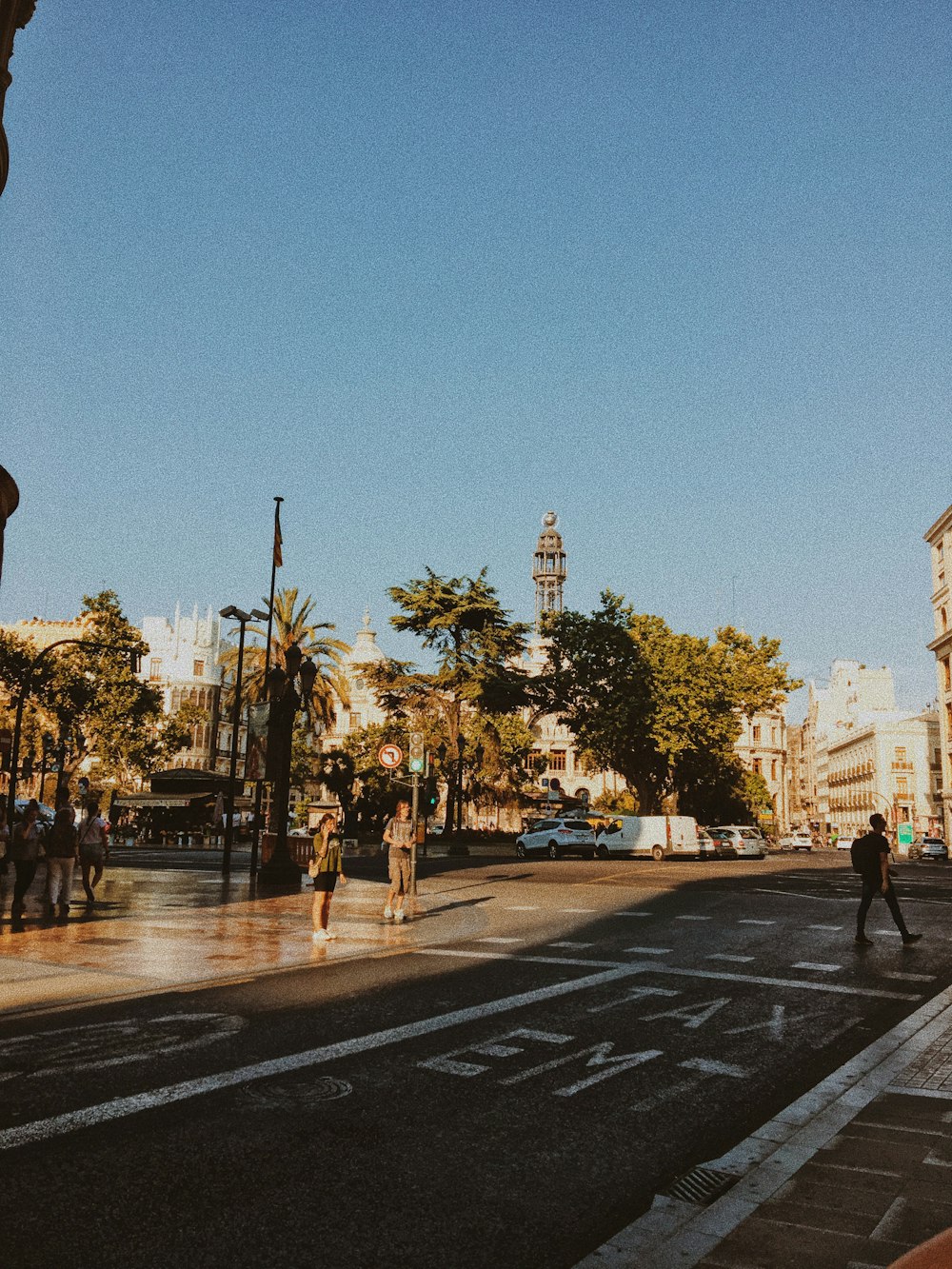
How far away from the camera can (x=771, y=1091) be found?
263 inches

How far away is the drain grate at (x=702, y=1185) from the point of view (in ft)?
15.5

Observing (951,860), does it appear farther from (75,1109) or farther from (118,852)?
(75,1109)

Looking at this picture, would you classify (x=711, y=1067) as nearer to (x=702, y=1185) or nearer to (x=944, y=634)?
(x=702, y=1185)

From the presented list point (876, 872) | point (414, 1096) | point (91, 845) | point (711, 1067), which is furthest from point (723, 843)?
point (414, 1096)

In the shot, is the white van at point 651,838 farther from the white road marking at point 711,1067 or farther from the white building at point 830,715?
the white building at point 830,715

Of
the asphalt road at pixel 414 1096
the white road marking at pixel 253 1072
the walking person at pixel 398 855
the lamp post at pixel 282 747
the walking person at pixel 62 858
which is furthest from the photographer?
the lamp post at pixel 282 747

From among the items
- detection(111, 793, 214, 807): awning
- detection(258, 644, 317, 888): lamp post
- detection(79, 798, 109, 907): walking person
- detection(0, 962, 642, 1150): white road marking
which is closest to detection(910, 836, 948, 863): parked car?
detection(111, 793, 214, 807): awning

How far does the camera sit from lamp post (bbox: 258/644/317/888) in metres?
23.5

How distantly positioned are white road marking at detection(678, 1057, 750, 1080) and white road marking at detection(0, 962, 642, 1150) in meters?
2.04

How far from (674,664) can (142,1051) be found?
146 ft

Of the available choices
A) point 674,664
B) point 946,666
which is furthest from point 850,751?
point 674,664

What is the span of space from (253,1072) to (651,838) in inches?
1487


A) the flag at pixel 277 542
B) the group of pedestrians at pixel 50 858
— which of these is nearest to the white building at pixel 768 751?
the flag at pixel 277 542

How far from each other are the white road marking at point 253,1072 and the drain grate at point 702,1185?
300cm
